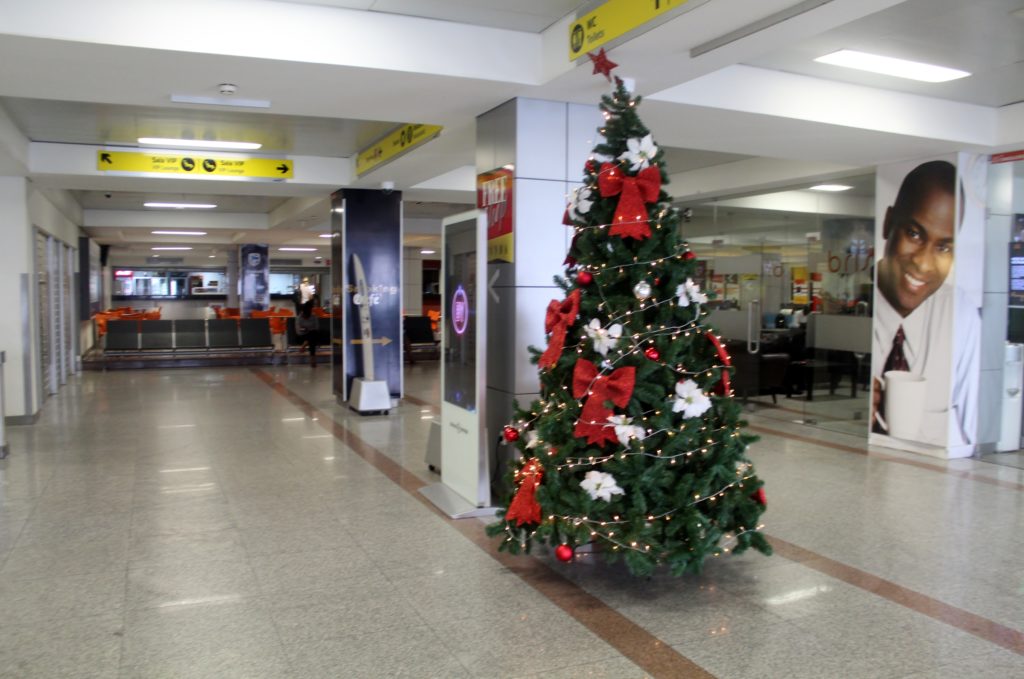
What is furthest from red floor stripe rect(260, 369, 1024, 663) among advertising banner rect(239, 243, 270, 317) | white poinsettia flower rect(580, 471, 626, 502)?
advertising banner rect(239, 243, 270, 317)

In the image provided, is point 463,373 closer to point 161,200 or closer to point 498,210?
point 498,210

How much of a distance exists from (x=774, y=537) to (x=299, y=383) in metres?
9.77

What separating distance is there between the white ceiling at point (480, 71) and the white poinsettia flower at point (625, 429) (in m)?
2.10

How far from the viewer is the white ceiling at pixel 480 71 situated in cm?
439

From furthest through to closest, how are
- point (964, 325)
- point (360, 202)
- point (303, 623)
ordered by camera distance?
point (360, 202) → point (964, 325) → point (303, 623)

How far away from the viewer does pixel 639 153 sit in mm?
4109

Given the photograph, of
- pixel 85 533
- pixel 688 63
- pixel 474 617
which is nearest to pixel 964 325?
pixel 688 63

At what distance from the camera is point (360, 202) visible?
10.5 meters

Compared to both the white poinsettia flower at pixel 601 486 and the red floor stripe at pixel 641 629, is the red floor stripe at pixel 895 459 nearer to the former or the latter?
the red floor stripe at pixel 641 629

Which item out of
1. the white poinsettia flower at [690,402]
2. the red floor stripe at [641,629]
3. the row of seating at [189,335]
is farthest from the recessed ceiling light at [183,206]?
the white poinsettia flower at [690,402]

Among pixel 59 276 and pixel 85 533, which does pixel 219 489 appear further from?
pixel 59 276

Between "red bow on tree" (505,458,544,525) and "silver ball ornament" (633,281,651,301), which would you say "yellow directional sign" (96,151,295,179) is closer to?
"red bow on tree" (505,458,544,525)

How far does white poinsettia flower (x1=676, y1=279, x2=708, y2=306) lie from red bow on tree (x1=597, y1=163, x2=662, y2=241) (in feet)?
1.08

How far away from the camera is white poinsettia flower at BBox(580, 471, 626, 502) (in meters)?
3.83
